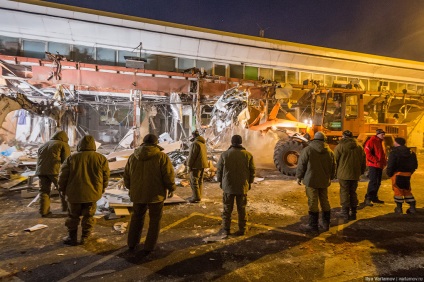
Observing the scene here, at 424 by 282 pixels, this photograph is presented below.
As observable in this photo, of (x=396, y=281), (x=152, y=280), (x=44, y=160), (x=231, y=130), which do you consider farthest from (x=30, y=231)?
(x=231, y=130)

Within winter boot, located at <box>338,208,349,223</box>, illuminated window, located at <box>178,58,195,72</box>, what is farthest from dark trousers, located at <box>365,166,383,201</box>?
illuminated window, located at <box>178,58,195,72</box>

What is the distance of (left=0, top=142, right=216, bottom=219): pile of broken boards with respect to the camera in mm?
5867

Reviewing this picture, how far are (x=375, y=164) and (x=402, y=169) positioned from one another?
1058 mm

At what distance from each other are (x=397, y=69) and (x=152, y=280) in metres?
24.6

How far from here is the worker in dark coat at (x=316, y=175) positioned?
4633mm

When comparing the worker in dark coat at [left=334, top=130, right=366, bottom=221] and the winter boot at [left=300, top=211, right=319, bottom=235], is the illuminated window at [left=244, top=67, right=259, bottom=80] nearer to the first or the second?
the worker in dark coat at [left=334, top=130, right=366, bottom=221]

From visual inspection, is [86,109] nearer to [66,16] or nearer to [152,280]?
[66,16]

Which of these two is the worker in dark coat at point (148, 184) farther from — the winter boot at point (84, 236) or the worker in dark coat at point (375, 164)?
the worker in dark coat at point (375, 164)

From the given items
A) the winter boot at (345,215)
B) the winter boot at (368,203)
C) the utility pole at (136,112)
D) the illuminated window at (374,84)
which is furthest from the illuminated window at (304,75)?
the winter boot at (345,215)

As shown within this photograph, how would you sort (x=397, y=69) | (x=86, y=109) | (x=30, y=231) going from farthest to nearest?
1. (x=397, y=69)
2. (x=86, y=109)
3. (x=30, y=231)

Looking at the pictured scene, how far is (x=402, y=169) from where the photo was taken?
5555 mm

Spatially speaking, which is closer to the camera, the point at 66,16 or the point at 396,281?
the point at 396,281

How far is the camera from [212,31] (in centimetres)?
1644

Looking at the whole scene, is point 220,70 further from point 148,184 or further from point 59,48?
point 148,184
